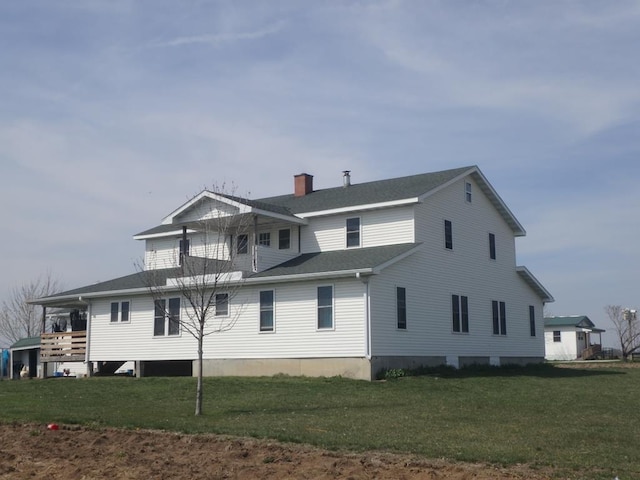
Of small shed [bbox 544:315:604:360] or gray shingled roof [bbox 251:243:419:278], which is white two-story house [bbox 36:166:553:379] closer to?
gray shingled roof [bbox 251:243:419:278]

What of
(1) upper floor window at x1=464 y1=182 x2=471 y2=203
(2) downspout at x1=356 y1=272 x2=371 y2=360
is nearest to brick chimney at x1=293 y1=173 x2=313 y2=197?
(1) upper floor window at x1=464 y1=182 x2=471 y2=203

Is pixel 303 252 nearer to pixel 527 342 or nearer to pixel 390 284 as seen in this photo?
pixel 390 284

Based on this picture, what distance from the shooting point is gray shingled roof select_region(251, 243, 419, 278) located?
2936 cm

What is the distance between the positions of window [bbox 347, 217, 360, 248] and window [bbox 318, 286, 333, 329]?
172 inches

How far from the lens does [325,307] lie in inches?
1179

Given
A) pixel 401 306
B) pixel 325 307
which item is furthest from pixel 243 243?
pixel 401 306

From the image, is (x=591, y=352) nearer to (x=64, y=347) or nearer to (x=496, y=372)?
(x=496, y=372)

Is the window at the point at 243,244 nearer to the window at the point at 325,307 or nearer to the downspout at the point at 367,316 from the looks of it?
the window at the point at 325,307

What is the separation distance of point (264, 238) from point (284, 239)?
96 centimetres

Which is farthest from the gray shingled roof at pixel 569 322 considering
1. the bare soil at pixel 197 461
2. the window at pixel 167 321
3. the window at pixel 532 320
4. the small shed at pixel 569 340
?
the bare soil at pixel 197 461

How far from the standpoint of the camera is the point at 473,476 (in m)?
11.0

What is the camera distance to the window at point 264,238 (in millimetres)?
36188

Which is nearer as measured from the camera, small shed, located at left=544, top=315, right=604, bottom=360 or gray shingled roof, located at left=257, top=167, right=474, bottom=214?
gray shingled roof, located at left=257, top=167, right=474, bottom=214

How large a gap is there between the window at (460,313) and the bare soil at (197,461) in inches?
821
